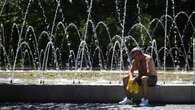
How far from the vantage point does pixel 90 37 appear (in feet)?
83.8

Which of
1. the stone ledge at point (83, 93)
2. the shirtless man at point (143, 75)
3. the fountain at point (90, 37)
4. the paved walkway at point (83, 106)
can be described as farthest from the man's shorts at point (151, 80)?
the fountain at point (90, 37)

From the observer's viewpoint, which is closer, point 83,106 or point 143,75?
point 83,106

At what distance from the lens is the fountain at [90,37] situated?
24.6 metres

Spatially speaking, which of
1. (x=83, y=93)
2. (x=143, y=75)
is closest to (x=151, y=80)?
(x=143, y=75)

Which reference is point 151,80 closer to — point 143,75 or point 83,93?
point 143,75

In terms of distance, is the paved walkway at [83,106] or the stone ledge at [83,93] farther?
the stone ledge at [83,93]

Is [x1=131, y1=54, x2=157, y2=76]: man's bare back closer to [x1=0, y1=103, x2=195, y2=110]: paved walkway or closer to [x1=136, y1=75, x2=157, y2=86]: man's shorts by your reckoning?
[x1=136, y1=75, x2=157, y2=86]: man's shorts

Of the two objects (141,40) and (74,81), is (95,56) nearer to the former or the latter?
(141,40)

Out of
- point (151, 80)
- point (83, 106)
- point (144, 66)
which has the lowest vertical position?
point (83, 106)

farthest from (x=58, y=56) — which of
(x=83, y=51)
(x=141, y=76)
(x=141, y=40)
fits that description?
(x=141, y=76)

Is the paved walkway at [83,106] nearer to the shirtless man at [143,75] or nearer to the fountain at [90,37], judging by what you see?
the shirtless man at [143,75]

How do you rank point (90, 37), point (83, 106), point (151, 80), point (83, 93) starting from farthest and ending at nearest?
point (90, 37)
point (83, 93)
point (151, 80)
point (83, 106)

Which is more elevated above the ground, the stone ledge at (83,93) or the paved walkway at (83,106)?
the stone ledge at (83,93)

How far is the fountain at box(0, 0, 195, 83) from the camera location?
24.6m
